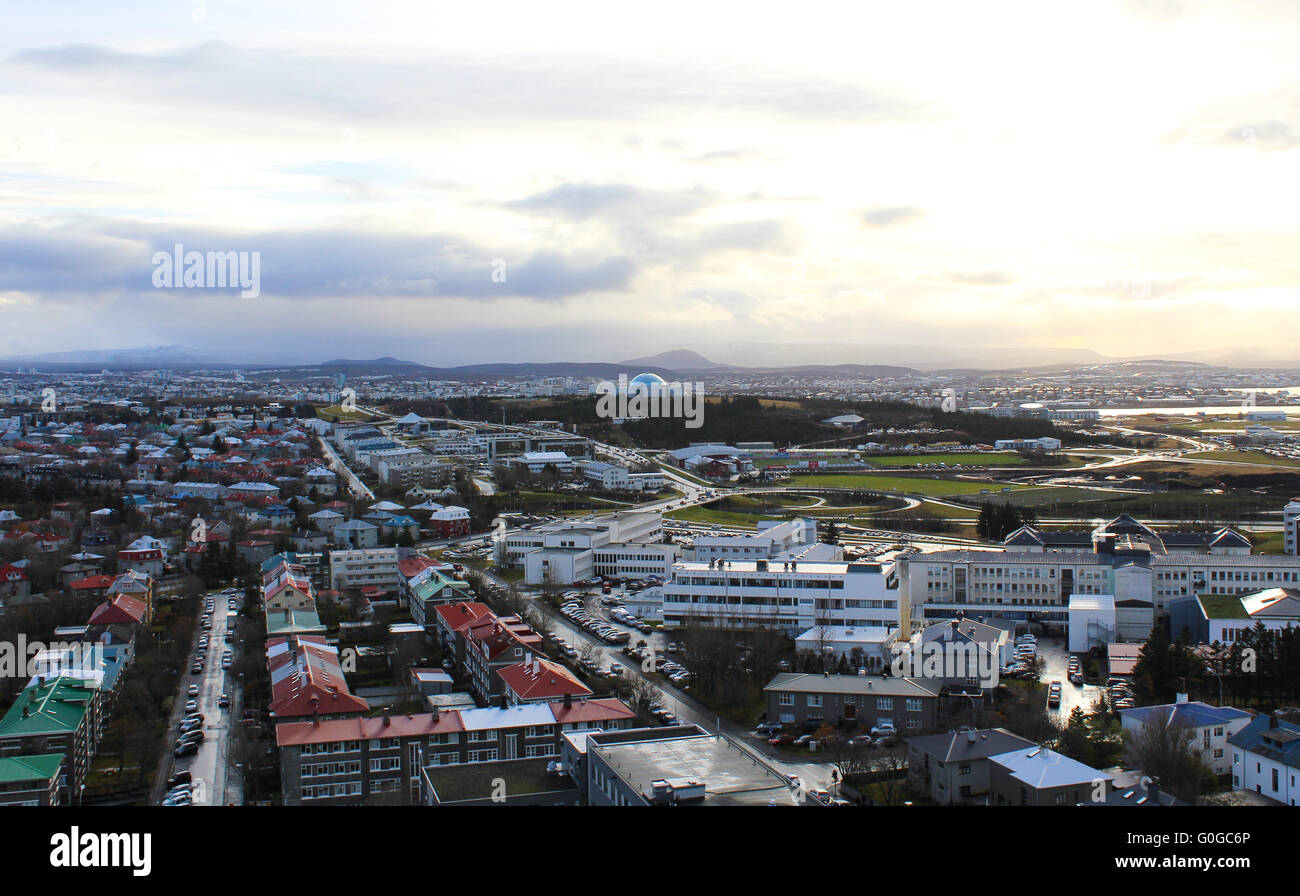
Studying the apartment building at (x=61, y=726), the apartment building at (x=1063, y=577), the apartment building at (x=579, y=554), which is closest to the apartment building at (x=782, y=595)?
the apartment building at (x=1063, y=577)

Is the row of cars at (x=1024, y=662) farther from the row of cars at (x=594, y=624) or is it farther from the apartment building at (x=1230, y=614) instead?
the row of cars at (x=594, y=624)

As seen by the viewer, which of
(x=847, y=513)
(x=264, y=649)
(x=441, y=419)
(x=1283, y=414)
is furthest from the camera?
(x=1283, y=414)

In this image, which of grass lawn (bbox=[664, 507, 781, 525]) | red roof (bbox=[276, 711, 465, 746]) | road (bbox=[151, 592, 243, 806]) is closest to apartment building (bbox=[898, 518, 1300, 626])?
red roof (bbox=[276, 711, 465, 746])

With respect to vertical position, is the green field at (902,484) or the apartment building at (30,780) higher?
the green field at (902,484)

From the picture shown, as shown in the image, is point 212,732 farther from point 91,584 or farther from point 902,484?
point 902,484

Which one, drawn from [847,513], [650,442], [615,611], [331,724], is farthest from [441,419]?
[331,724]
